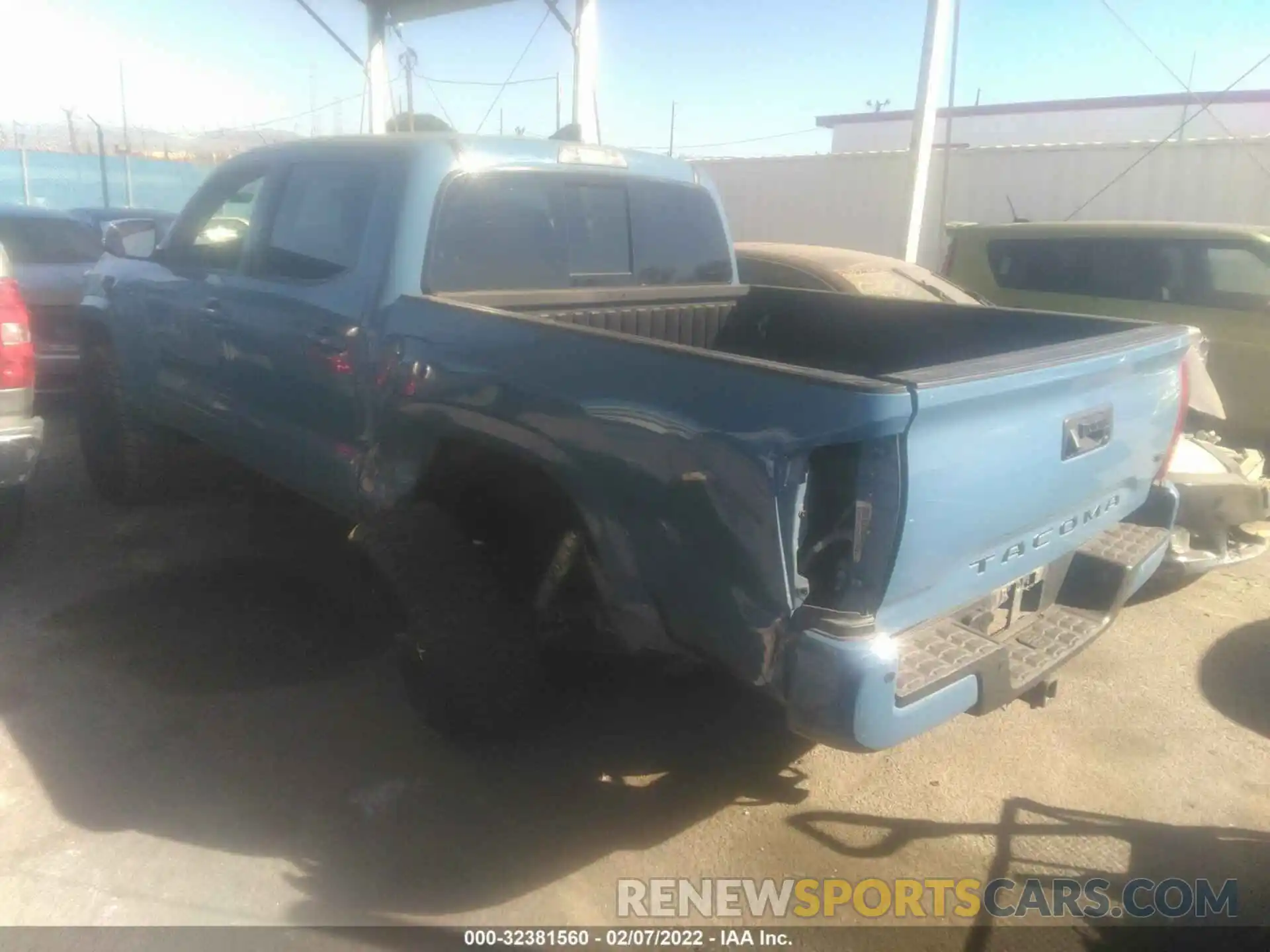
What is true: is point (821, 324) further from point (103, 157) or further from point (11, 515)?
point (103, 157)

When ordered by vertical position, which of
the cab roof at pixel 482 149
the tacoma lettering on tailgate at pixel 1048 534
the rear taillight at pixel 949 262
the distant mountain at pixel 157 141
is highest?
the distant mountain at pixel 157 141

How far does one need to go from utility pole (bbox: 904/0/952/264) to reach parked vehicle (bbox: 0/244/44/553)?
25.5 feet

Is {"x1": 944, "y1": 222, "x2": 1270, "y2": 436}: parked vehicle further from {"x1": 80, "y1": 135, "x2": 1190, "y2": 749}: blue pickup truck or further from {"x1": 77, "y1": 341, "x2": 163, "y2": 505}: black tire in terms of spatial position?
{"x1": 77, "y1": 341, "x2": 163, "y2": 505}: black tire

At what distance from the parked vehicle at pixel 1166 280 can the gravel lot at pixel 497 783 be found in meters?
3.24

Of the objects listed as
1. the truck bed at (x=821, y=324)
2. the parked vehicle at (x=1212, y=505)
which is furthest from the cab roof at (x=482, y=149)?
the parked vehicle at (x=1212, y=505)

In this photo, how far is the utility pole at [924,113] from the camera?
9.59 meters

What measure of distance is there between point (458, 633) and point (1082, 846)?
2.02 meters

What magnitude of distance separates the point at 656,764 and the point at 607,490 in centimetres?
122

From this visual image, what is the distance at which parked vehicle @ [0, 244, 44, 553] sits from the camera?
4.14 meters

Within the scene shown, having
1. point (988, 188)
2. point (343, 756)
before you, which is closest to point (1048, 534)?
point (343, 756)

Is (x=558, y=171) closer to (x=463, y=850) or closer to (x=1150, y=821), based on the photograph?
(x=463, y=850)

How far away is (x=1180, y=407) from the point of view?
325cm

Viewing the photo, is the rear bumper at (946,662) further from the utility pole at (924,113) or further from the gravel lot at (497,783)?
the utility pole at (924,113)

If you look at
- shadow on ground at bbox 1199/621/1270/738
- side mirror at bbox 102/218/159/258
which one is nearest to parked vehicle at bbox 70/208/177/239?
side mirror at bbox 102/218/159/258
